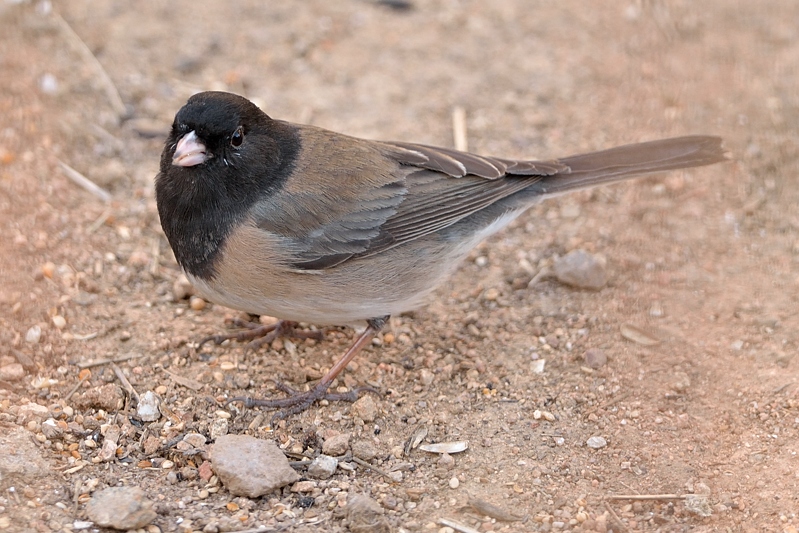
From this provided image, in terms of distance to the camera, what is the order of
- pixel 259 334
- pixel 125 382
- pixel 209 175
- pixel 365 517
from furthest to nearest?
1. pixel 259 334
2. pixel 125 382
3. pixel 209 175
4. pixel 365 517

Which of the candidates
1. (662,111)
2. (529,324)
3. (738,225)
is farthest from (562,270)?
(662,111)

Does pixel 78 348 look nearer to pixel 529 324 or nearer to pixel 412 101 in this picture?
pixel 529 324

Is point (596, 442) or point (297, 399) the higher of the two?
point (297, 399)

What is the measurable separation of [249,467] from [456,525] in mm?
841

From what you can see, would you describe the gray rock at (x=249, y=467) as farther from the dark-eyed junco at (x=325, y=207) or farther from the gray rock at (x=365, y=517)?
the dark-eyed junco at (x=325, y=207)

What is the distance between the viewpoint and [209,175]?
12.7 ft

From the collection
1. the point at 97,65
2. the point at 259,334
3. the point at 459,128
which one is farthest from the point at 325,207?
the point at 97,65

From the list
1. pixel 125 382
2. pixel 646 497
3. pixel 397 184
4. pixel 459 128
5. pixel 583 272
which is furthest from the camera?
pixel 459 128

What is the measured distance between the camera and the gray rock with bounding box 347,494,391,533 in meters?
3.24

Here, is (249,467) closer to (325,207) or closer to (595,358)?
(325,207)

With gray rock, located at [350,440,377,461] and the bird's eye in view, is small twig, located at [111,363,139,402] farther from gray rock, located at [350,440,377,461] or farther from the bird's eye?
the bird's eye

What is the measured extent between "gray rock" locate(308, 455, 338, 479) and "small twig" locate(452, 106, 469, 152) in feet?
8.72

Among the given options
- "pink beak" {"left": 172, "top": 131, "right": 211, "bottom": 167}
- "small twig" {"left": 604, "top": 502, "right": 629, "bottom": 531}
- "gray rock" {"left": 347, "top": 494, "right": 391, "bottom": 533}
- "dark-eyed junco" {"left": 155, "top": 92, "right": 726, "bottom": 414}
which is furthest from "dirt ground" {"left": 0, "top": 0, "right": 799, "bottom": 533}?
"pink beak" {"left": 172, "top": 131, "right": 211, "bottom": 167}

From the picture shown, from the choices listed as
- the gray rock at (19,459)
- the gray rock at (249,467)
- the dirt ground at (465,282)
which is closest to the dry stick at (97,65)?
the dirt ground at (465,282)
